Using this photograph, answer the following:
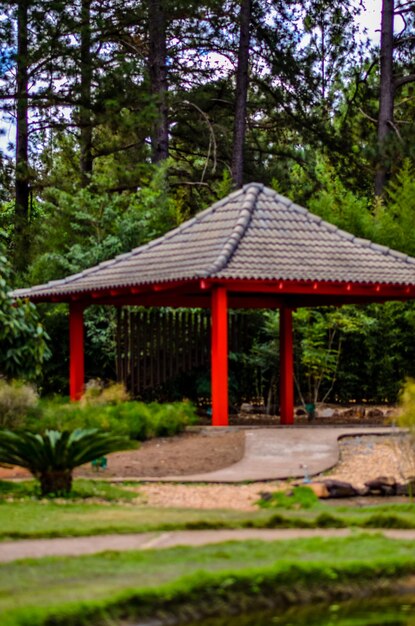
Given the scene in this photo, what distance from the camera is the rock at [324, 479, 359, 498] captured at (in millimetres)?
12805

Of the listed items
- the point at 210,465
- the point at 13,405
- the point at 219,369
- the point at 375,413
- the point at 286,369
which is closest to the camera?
the point at 210,465

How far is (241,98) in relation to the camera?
3212cm

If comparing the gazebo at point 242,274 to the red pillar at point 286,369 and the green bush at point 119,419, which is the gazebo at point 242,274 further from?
the green bush at point 119,419

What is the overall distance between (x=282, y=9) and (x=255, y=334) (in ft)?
39.5

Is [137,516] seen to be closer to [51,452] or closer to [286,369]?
[51,452]

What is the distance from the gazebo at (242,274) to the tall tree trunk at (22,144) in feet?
40.4

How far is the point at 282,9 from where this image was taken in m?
34.4

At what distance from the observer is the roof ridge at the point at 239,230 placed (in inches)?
734

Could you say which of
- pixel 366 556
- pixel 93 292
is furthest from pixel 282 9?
pixel 366 556

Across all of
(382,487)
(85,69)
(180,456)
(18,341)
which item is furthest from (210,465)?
(85,69)

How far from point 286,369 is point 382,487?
28.6 feet

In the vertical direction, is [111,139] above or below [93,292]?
above

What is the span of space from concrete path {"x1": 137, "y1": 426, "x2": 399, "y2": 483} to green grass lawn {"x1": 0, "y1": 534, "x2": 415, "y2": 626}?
4.94m

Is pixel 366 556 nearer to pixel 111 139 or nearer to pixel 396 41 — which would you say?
pixel 396 41
